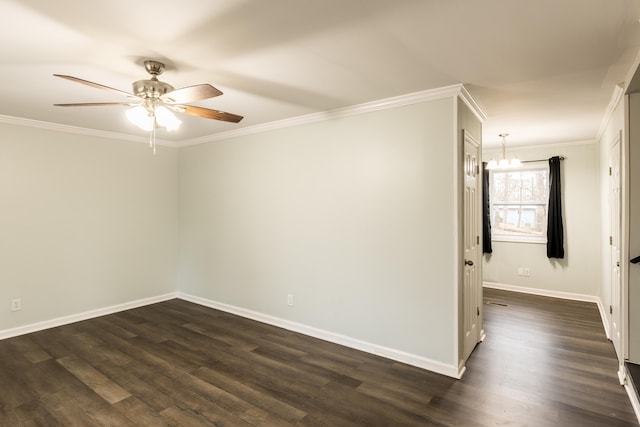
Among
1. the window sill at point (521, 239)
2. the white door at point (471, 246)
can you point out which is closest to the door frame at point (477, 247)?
the white door at point (471, 246)

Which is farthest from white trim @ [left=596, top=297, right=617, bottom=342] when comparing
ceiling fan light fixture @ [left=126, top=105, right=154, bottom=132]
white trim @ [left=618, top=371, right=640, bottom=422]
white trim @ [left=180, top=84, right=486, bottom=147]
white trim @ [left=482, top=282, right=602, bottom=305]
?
ceiling fan light fixture @ [left=126, top=105, right=154, bottom=132]

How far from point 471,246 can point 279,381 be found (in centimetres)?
210

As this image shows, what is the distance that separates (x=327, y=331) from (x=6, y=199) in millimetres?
3708

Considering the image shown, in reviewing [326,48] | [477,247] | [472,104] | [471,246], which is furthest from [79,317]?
[472,104]

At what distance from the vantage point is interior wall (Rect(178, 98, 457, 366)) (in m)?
2.99

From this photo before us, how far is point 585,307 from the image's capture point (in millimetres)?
4879

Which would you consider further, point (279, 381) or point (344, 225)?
point (344, 225)

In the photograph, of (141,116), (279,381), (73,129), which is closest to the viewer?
(141,116)

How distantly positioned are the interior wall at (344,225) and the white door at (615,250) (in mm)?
1493

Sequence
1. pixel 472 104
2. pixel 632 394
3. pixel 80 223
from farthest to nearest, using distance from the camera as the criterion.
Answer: pixel 80 223 < pixel 472 104 < pixel 632 394

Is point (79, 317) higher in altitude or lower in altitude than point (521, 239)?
lower

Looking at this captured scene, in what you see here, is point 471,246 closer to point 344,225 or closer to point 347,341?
point 344,225

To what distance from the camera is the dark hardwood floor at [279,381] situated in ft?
7.72

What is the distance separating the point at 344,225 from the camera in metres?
3.54
